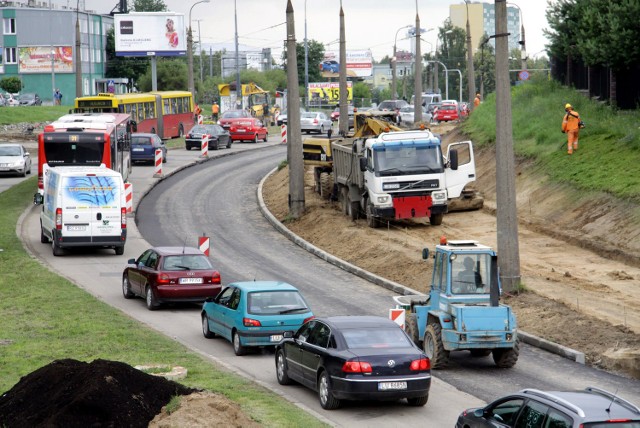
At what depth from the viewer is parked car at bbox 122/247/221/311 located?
84.9 ft

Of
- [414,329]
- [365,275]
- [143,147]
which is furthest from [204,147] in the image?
[414,329]

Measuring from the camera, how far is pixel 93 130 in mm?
41031

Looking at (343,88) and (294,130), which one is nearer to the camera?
(294,130)

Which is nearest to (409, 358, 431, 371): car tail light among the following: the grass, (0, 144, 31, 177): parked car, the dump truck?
the grass

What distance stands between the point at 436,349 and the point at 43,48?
339 feet

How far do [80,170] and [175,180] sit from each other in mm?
18757

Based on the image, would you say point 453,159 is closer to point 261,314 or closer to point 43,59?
point 261,314

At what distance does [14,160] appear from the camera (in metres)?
54.1

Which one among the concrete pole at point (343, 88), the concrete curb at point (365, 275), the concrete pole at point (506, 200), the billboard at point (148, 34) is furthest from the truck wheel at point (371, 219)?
the billboard at point (148, 34)

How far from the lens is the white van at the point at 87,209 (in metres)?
32.9

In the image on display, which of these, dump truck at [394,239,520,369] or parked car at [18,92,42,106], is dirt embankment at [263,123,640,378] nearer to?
dump truck at [394,239,520,369]

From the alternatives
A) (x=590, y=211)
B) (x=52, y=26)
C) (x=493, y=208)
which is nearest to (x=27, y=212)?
(x=493, y=208)

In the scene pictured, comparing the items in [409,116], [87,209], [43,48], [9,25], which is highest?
[9,25]

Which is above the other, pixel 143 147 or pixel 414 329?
pixel 143 147
